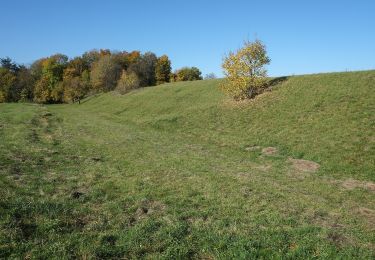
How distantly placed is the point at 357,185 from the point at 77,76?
4615 inches

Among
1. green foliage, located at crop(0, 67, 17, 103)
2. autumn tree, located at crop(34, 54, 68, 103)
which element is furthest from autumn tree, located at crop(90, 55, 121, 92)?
green foliage, located at crop(0, 67, 17, 103)

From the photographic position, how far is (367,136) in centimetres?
2355

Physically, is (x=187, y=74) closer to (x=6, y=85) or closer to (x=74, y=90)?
(x=74, y=90)

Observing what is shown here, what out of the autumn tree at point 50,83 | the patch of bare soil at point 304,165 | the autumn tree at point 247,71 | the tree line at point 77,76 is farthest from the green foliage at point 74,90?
the patch of bare soil at point 304,165

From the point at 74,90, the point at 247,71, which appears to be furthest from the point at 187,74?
the point at 247,71

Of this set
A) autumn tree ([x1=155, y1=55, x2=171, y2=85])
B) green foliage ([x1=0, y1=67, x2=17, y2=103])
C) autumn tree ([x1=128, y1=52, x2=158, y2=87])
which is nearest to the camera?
green foliage ([x1=0, y1=67, x2=17, y2=103])

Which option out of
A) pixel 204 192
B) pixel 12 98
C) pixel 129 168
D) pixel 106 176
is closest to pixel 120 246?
pixel 204 192

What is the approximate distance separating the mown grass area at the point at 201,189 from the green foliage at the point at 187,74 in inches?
3741

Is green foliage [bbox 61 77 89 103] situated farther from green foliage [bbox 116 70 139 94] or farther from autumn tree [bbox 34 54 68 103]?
green foliage [bbox 116 70 139 94]

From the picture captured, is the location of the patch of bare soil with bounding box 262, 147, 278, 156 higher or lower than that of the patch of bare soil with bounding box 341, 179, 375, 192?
higher

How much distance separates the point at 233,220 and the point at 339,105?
22.9 metres

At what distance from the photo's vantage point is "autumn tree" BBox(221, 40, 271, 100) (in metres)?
41.9

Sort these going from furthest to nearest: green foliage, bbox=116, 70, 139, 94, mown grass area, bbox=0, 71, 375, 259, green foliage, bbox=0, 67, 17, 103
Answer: green foliage, bbox=0, 67, 17, 103, green foliage, bbox=116, 70, 139, 94, mown grass area, bbox=0, 71, 375, 259

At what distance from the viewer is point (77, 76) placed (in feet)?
405
